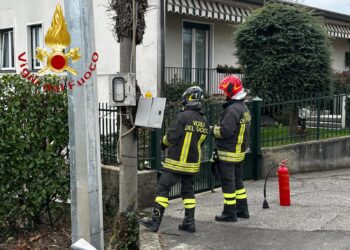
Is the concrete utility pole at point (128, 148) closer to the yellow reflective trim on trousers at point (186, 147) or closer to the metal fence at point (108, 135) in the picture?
the yellow reflective trim on trousers at point (186, 147)

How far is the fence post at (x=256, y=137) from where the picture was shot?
28.5 ft

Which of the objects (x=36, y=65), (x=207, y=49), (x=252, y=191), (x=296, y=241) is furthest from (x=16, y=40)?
(x=296, y=241)

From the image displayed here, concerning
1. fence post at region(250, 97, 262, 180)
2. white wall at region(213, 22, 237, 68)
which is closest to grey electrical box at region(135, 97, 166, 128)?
fence post at region(250, 97, 262, 180)

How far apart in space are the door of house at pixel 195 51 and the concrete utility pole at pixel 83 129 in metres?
9.62

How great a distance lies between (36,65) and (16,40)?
1285 mm

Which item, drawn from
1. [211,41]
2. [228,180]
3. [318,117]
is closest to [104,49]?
[211,41]

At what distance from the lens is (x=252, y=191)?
315 inches

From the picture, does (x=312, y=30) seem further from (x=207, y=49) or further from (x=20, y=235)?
(x=20, y=235)

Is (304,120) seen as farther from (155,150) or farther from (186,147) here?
(186,147)

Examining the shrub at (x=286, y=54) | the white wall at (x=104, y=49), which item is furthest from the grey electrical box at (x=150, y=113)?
the white wall at (x=104, y=49)

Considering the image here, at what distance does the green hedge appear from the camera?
5.67 metres

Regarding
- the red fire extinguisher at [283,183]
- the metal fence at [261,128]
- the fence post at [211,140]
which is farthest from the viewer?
the fence post at [211,140]

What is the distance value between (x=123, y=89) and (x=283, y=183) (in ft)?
8.84

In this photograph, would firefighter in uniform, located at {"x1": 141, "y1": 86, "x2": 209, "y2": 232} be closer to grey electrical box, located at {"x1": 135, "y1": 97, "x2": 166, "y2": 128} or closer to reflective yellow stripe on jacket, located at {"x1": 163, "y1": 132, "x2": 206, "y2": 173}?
reflective yellow stripe on jacket, located at {"x1": 163, "y1": 132, "x2": 206, "y2": 173}
